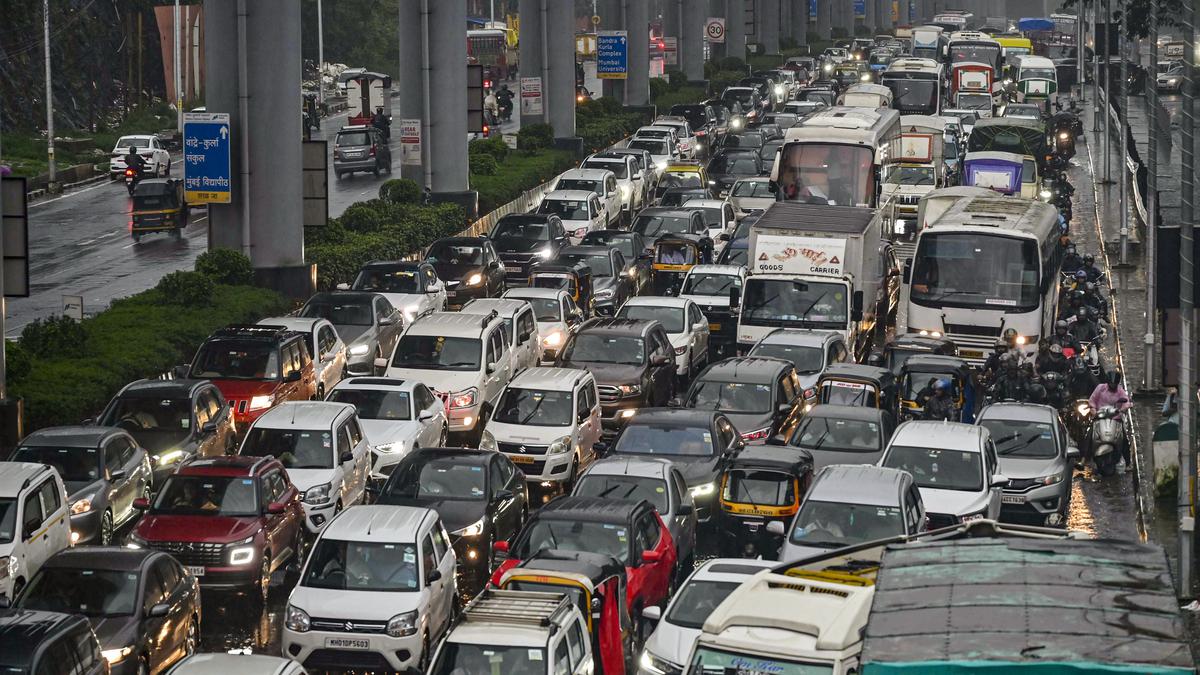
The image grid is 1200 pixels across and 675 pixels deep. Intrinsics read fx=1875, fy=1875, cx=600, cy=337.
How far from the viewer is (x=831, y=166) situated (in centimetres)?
4253

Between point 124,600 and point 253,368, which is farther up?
point 253,368

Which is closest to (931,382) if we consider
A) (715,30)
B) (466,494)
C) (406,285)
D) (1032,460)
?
(1032,460)

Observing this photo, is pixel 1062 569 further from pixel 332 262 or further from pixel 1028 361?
pixel 332 262

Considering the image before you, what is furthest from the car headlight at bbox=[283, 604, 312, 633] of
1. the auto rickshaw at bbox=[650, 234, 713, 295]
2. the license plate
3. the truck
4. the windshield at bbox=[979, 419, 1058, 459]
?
the auto rickshaw at bbox=[650, 234, 713, 295]

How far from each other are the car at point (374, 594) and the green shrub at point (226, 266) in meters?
18.1

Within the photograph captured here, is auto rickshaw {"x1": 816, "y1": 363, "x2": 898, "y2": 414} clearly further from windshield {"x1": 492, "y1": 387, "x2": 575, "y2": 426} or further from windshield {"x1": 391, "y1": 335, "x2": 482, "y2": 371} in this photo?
windshield {"x1": 391, "y1": 335, "x2": 482, "y2": 371}

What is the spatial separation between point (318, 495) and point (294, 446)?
0.91 metres

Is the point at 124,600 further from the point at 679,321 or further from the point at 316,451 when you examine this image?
the point at 679,321

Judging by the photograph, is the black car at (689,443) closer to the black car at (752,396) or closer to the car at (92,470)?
the black car at (752,396)

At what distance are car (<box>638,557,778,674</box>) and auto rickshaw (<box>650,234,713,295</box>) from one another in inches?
892

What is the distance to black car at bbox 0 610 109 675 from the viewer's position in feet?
48.9

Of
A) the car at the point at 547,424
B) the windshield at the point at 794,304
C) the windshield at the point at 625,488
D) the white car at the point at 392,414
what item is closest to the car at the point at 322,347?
the white car at the point at 392,414

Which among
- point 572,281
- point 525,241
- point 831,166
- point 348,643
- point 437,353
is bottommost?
point 348,643

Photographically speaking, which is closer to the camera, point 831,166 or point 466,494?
point 466,494
